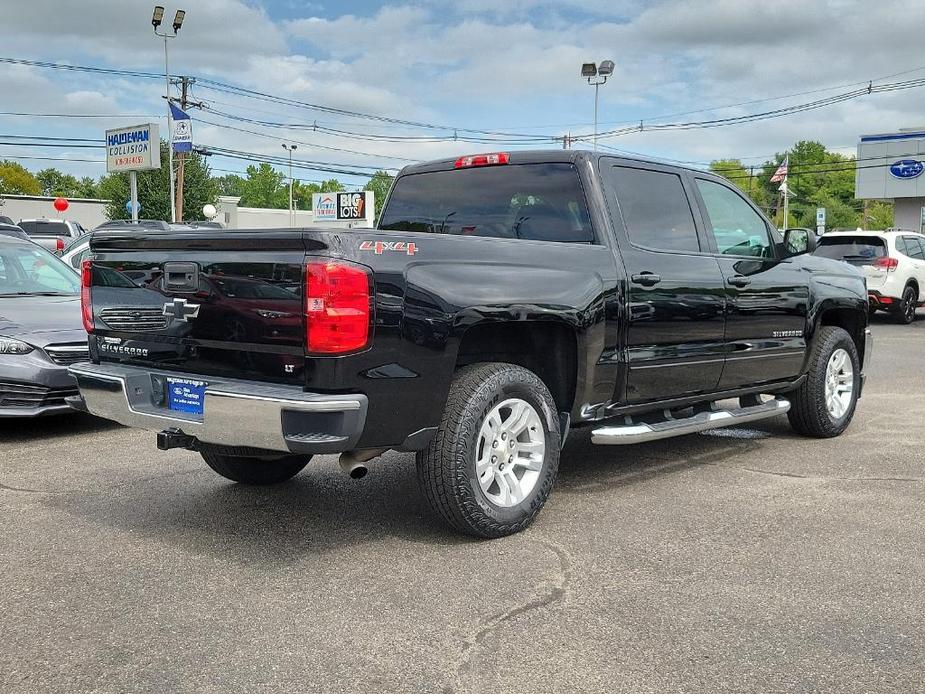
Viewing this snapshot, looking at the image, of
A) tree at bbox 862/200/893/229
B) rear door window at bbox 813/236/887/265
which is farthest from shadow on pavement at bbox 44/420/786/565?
tree at bbox 862/200/893/229

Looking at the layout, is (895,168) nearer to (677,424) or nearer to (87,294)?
(677,424)

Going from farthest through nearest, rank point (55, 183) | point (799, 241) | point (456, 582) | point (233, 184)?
point (233, 184)
point (55, 183)
point (799, 241)
point (456, 582)

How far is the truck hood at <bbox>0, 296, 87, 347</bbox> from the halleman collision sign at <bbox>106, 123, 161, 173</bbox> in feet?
87.9

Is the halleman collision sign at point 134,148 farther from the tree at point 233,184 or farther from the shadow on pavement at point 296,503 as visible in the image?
the tree at point 233,184

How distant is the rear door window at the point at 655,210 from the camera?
5.50 metres

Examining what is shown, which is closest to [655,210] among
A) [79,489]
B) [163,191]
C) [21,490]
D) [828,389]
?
[828,389]

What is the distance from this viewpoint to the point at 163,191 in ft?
192

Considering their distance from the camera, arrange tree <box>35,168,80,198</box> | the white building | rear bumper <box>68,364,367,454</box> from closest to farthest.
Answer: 1. rear bumper <box>68,364,367,454</box>
2. the white building
3. tree <box>35,168,80,198</box>

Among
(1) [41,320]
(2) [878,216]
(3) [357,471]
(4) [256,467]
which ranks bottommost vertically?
(4) [256,467]

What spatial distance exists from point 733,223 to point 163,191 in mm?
56598

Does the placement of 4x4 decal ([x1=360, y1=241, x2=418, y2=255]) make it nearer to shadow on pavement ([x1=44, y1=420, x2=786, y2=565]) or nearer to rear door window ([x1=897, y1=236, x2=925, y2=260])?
shadow on pavement ([x1=44, y1=420, x2=786, y2=565])

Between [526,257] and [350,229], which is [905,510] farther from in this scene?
[350,229]

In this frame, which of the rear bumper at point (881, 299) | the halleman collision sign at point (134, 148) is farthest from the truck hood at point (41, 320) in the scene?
the halleman collision sign at point (134, 148)

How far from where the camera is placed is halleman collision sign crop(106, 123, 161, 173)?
33.5 m
